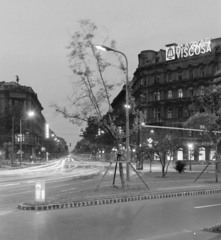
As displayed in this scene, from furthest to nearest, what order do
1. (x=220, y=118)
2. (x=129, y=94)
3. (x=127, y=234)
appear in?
(x=220, y=118)
(x=129, y=94)
(x=127, y=234)

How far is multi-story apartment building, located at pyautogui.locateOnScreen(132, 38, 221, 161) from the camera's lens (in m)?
77.6

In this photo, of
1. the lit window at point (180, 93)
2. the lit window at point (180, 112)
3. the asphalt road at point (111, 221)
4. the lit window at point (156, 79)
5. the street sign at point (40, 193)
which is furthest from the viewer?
the lit window at point (156, 79)

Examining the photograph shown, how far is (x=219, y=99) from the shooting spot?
1054 inches

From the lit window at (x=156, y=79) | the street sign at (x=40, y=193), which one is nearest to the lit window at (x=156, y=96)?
the lit window at (x=156, y=79)

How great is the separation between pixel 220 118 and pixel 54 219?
17677 mm

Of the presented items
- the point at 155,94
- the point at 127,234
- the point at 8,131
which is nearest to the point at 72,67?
the point at 127,234

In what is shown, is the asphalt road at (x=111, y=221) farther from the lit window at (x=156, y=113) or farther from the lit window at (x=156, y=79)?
the lit window at (x=156, y=79)

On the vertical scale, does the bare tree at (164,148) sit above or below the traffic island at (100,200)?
above

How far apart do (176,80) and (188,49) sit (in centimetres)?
756

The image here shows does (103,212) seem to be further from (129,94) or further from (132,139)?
(132,139)

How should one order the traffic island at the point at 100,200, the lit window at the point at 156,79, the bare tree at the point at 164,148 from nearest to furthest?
the traffic island at the point at 100,200
the bare tree at the point at 164,148
the lit window at the point at 156,79

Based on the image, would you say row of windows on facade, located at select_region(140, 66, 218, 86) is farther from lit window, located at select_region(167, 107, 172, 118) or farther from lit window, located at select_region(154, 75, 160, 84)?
lit window, located at select_region(167, 107, 172, 118)

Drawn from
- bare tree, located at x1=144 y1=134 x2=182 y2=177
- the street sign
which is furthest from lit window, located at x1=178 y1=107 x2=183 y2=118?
the street sign

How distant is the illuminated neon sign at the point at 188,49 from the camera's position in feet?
256
